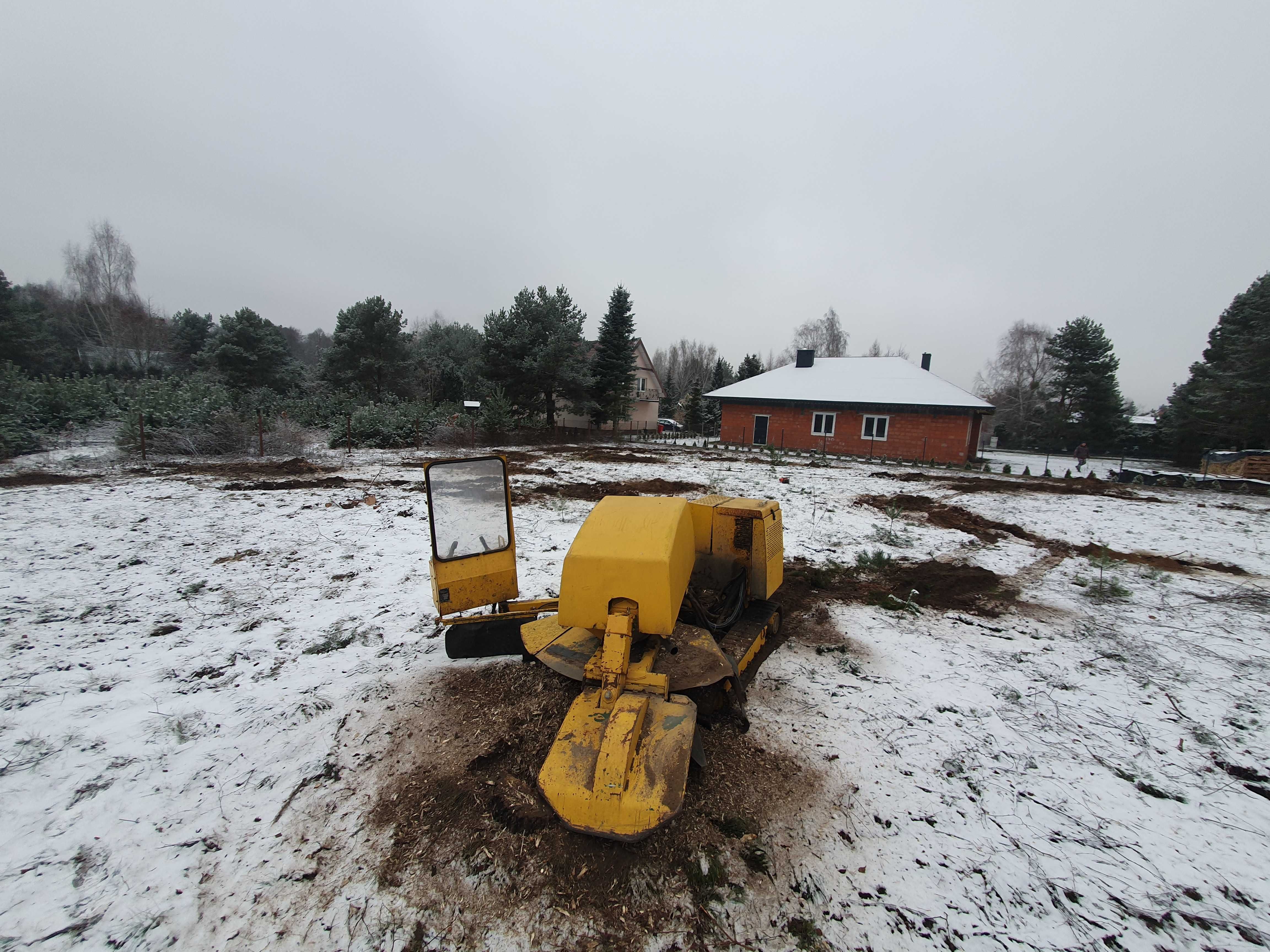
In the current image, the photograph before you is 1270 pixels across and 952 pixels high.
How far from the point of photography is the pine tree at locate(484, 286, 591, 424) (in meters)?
23.6

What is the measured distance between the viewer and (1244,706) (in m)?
3.53

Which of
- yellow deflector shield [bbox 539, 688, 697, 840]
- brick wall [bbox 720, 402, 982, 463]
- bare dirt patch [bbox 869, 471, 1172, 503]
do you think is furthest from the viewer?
brick wall [bbox 720, 402, 982, 463]

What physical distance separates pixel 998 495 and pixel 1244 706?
34.7ft

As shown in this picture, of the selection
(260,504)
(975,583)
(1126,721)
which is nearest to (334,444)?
(260,504)

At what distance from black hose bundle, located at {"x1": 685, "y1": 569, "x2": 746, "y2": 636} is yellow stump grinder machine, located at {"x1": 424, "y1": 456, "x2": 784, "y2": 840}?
0.04 ft

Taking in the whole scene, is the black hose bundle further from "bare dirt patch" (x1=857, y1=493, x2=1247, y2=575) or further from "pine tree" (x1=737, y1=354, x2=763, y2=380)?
"pine tree" (x1=737, y1=354, x2=763, y2=380)

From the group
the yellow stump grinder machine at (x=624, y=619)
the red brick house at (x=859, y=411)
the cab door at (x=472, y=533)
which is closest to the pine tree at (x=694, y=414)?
the red brick house at (x=859, y=411)

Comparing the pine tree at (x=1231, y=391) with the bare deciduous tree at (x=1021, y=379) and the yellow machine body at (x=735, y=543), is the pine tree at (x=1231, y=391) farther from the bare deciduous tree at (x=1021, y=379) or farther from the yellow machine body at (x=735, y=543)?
the yellow machine body at (x=735, y=543)

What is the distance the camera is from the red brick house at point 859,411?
21.9m

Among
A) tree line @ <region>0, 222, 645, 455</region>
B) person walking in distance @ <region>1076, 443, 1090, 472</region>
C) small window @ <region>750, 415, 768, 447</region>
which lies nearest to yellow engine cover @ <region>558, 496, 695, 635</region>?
tree line @ <region>0, 222, 645, 455</region>

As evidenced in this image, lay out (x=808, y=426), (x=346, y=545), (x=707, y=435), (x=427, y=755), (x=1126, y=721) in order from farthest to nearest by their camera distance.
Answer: (x=707, y=435), (x=808, y=426), (x=346, y=545), (x=1126, y=721), (x=427, y=755)

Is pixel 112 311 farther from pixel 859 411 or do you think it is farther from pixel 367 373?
pixel 859 411

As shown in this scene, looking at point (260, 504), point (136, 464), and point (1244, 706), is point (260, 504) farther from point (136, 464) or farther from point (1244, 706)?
A: point (1244, 706)

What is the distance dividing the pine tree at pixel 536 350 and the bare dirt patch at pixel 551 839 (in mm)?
21872
